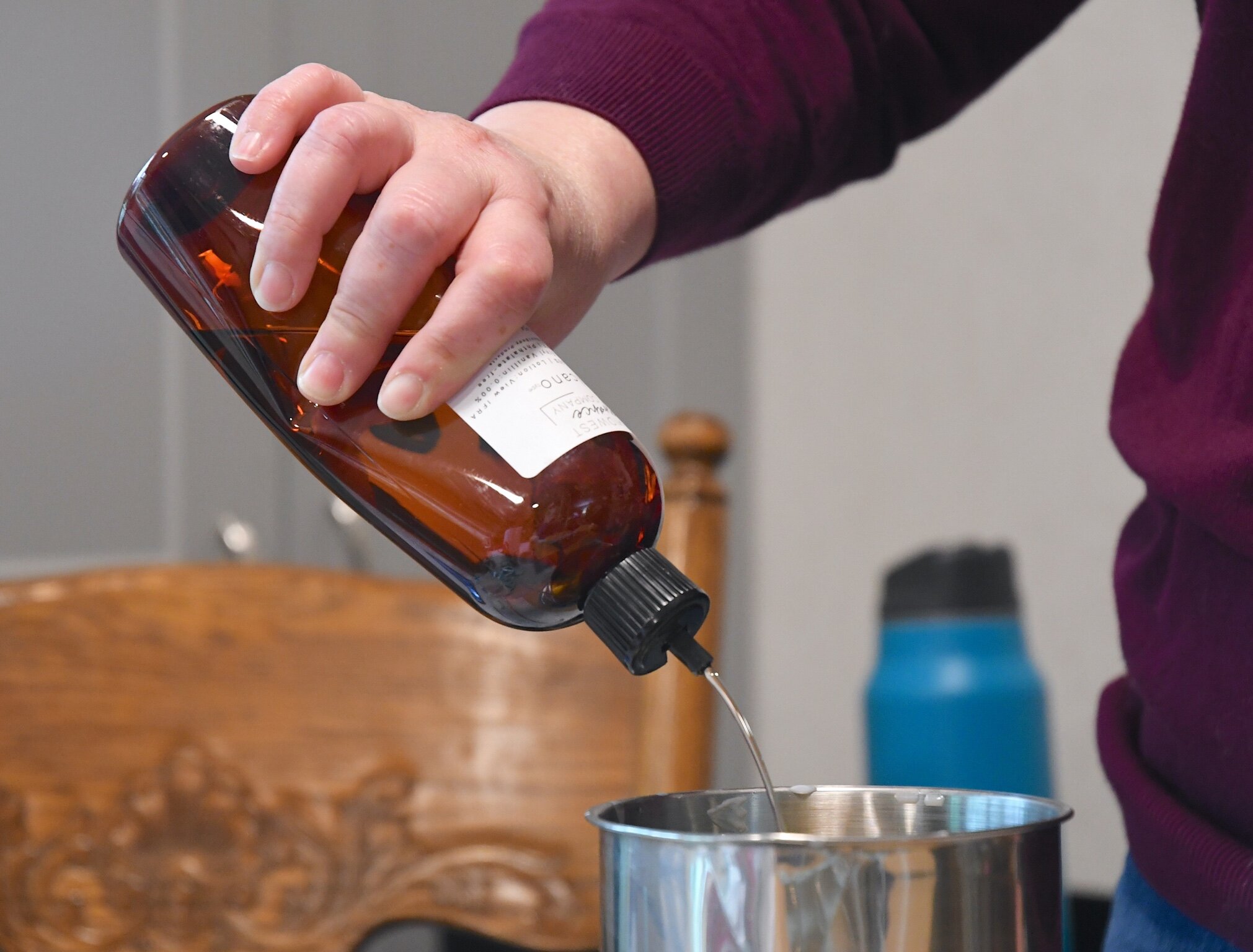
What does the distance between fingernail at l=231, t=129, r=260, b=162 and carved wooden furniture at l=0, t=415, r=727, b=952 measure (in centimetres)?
44

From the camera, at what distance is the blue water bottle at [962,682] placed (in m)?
0.86

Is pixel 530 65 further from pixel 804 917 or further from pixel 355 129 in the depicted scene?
pixel 804 917

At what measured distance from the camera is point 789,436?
1568mm

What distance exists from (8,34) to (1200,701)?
1.04 m

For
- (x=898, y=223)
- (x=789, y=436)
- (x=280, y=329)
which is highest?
(x=898, y=223)

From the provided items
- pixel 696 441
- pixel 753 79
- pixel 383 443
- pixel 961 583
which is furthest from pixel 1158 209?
pixel 961 583

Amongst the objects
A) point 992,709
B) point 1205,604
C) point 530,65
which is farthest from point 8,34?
point 1205,604

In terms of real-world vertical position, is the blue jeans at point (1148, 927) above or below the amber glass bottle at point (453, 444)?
below

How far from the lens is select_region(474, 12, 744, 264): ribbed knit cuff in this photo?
396mm

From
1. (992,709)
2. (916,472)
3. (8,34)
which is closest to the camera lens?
(992,709)

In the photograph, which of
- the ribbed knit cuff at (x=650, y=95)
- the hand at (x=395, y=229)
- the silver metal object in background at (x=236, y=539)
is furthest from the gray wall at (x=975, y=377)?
the hand at (x=395, y=229)

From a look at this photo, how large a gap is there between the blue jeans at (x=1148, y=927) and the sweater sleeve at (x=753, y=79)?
0.25 metres

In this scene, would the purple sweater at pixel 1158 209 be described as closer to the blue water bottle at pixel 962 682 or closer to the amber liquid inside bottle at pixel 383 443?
the amber liquid inside bottle at pixel 383 443

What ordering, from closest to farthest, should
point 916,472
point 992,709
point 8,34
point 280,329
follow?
point 280,329, point 992,709, point 8,34, point 916,472
